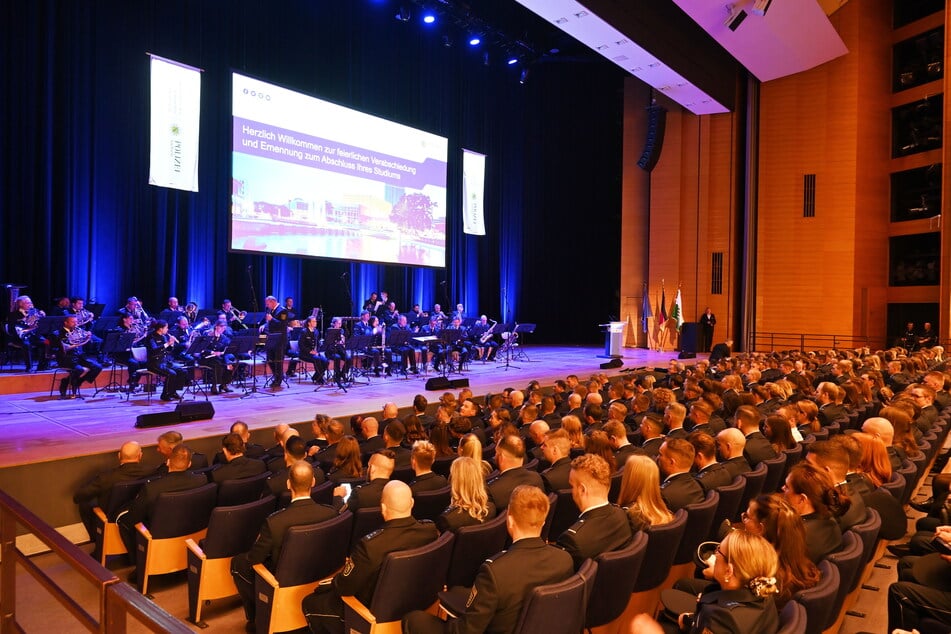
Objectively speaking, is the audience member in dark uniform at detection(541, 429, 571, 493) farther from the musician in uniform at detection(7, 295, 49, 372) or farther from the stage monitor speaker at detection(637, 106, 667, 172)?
the stage monitor speaker at detection(637, 106, 667, 172)

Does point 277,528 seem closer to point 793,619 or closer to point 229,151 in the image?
point 793,619

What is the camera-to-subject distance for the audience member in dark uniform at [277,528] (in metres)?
3.68

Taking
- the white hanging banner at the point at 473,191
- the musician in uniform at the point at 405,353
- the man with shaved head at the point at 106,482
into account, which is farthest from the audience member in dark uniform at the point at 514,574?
the white hanging banner at the point at 473,191

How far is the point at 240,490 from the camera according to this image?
15.6ft

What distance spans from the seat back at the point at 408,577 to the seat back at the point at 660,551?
1033 mm

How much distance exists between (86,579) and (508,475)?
2678 mm

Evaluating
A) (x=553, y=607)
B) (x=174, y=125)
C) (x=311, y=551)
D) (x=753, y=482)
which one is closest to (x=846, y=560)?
(x=553, y=607)

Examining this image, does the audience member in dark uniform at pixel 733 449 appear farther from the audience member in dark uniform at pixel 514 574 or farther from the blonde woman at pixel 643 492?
the audience member in dark uniform at pixel 514 574

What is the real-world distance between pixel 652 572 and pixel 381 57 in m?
16.9

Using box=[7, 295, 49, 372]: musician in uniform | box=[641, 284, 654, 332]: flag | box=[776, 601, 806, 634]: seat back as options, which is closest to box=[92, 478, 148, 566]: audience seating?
box=[776, 601, 806, 634]: seat back

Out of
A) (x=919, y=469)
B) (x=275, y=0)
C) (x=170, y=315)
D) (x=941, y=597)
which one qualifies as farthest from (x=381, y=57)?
(x=941, y=597)

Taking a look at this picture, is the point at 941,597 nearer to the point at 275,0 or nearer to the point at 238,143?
the point at 238,143

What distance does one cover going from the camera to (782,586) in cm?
Answer: 262

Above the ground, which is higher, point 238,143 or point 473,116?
point 473,116
